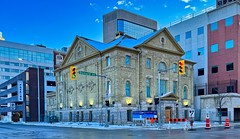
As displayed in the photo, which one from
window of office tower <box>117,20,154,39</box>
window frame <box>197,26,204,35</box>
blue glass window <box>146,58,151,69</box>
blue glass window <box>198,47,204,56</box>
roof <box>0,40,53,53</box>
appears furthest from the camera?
window of office tower <box>117,20,154,39</box>

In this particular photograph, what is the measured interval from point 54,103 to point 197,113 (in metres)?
32.4

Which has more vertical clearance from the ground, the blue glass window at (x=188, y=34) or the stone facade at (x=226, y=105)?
the blue glass window at (x=188, y=34)

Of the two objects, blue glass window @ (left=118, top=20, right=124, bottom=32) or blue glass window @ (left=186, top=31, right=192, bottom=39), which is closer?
blue glass window @ (left=186, top=31, right=192, bottom=39)

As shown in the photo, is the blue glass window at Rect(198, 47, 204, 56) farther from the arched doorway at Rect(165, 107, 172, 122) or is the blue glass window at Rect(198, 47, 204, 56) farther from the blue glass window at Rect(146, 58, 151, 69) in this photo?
the arched doorway at Rect(165, 107, 172, 122)

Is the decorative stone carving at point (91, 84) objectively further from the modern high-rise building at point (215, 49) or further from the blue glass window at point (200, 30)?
the blue glass window at point (200, 30)

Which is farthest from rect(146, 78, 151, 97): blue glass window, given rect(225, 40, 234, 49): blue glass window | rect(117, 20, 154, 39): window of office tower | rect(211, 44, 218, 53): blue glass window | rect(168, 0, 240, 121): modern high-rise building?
rect(117, 20, 154, 39): window of office tower

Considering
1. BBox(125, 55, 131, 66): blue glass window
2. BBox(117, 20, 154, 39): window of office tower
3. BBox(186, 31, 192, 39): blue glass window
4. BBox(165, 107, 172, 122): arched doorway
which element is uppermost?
BBox(117, 20, 154, 39): window of office tower

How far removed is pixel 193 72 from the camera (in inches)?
2349

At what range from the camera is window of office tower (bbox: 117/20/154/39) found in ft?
363

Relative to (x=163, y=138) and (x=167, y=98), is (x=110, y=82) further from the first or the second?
(x=163, y=138)

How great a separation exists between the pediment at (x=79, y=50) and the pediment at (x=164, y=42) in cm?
959

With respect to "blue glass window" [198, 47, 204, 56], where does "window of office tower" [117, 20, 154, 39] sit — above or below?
above

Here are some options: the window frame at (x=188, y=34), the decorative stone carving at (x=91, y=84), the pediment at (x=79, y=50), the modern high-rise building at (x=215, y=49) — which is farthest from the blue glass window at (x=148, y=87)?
the window frame at (x=188, y=34)

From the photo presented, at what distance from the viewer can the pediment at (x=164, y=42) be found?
48997 mm
